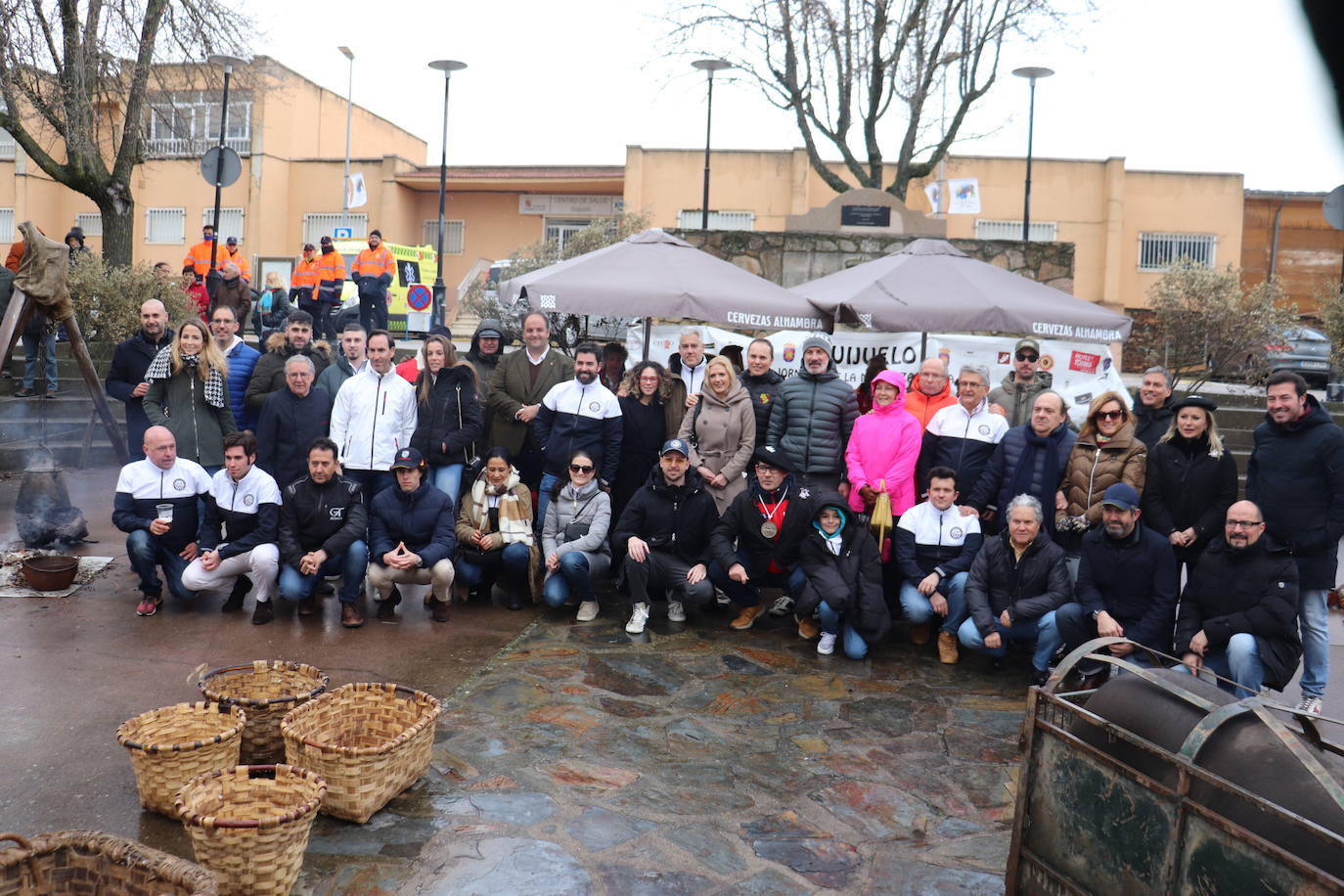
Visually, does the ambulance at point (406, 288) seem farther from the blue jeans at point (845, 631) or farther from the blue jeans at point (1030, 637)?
the blue jeans at point (1030, 637)

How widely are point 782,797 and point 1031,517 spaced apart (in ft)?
8.84

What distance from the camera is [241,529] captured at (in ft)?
24.5

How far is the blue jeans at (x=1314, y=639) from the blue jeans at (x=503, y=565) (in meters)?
4.95

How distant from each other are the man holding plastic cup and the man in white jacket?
982 mm

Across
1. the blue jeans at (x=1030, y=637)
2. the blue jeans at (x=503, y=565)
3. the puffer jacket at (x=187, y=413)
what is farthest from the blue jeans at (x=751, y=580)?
the puffer jacket at (x=187, y=413)

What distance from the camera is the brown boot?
7.23 metres

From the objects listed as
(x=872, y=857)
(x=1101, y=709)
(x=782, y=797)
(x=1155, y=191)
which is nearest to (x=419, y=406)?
(x=782, y=797)

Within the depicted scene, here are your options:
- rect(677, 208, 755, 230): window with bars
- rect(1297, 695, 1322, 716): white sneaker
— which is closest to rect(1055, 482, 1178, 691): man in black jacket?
rect(1297, 695, 1322, 716): white sneaker

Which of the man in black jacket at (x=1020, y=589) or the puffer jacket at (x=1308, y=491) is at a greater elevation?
the puffer jacket at (x=1308, y=491)

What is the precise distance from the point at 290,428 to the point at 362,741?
11.7 feet

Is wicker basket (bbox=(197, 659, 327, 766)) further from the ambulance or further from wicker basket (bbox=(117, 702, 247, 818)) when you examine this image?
the ambulance

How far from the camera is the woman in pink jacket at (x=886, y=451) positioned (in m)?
7.80

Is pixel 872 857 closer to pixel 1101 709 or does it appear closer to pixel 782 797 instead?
pixel 782 797

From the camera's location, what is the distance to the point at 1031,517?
6785 millimetres
